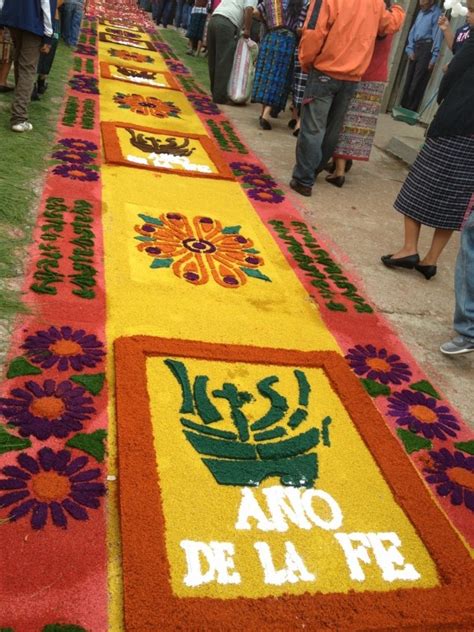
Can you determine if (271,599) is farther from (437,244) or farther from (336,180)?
(336,180)

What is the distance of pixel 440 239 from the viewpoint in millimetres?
3246

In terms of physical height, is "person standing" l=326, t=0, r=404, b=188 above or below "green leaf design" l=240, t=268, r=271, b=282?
above

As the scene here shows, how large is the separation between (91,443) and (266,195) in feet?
9.19

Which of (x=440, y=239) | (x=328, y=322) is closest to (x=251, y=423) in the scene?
(x=328, y=322)

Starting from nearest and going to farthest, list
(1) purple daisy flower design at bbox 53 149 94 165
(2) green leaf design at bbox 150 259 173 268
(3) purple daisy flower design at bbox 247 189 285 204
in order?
(2) green leaf design at bbox 150 259 173 268
(1) purple daisy flower design at bbox 53 149 94 165
(3) purple daisy flower design at bbox 247 189 285 204

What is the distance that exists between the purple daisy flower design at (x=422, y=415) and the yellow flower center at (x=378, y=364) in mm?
152

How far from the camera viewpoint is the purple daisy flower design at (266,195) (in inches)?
161

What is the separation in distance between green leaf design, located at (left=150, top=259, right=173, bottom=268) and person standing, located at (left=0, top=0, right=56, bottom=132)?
2078mm

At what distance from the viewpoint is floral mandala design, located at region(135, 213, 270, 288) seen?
287 centimetres

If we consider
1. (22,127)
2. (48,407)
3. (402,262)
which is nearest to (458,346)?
(402,262)

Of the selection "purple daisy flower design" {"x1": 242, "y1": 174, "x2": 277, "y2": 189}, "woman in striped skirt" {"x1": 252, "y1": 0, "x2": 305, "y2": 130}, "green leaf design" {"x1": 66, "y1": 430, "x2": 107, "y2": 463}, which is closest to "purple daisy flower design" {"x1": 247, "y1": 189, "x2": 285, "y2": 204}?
"purple daisy flower design" {"x1": 242, "y1": 174, "x2": 277, "y2": 189}

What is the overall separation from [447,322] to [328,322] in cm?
68

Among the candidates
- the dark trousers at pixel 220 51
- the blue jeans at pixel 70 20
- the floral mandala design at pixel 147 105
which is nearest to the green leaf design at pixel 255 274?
the floral mandala design at pixel 147 105

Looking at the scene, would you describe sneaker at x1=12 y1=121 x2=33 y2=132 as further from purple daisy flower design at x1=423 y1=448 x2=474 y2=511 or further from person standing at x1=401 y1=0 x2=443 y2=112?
person standing at x1=401 y1=0 x2=443 y2=112
